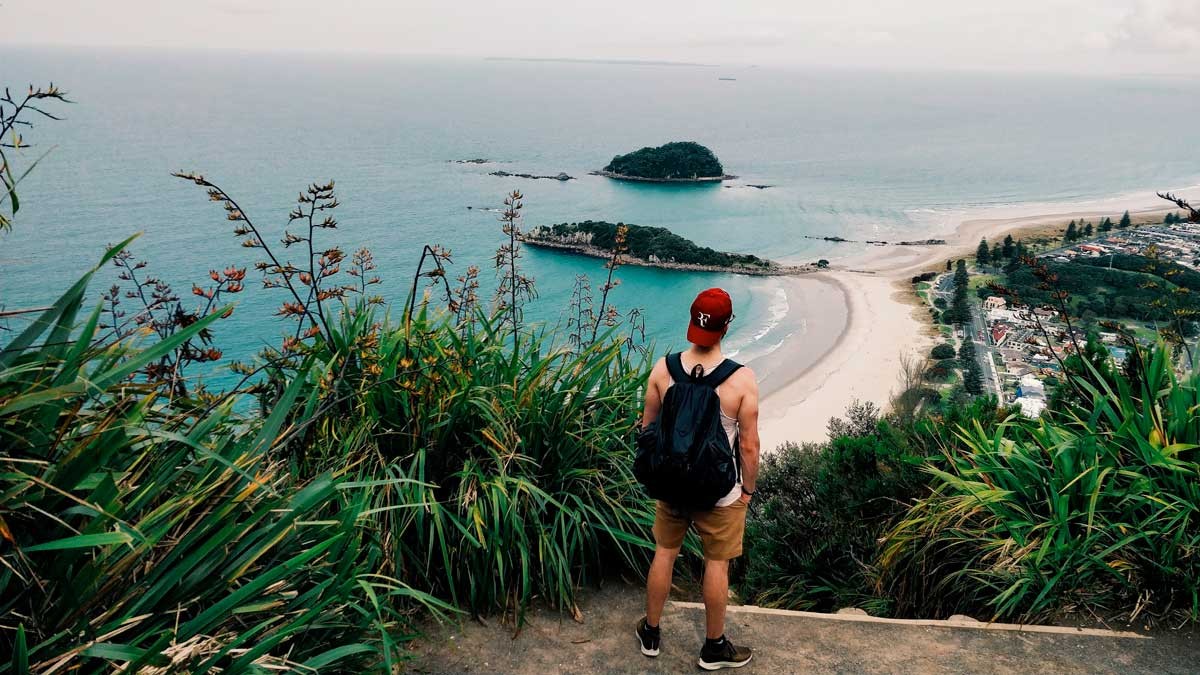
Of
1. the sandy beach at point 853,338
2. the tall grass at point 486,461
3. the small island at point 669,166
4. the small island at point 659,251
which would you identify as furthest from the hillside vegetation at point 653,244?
the tall grass at point 486,461

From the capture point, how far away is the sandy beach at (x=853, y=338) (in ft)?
96.6

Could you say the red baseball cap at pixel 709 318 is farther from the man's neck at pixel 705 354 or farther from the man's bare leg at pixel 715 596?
the man's bare leg at pixel 715 596

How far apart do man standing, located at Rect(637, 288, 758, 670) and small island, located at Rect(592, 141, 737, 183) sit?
268ft

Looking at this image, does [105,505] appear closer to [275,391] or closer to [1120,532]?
[275,391]

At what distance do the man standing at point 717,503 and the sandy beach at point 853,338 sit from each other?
2144 centimetres

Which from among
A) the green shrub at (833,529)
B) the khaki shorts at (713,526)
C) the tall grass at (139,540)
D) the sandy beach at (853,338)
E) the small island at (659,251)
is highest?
the tall grass at (139,540)

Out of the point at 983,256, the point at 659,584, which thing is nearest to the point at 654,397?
the point at 659,584

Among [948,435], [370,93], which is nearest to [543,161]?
[948,435]

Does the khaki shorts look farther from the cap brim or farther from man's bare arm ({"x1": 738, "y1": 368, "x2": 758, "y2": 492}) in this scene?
the cap brim

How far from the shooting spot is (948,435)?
5004 millimetres

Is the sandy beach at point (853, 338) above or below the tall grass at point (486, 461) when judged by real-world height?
below

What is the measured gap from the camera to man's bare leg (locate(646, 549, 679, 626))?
132 inches

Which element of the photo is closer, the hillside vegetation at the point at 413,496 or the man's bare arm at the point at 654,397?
the hillside vegetation at the point at 413,496

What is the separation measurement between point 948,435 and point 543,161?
93002 millimetres
